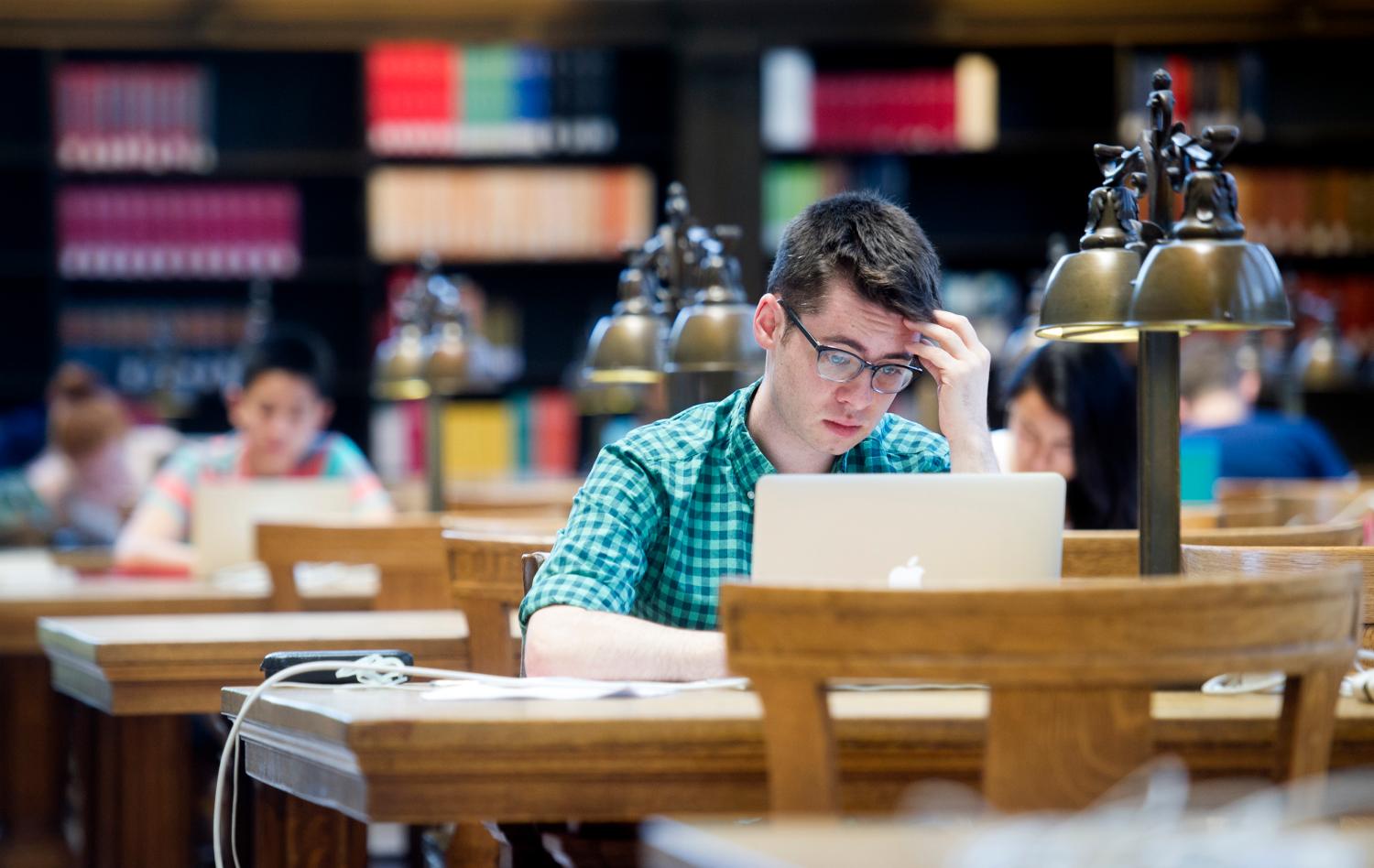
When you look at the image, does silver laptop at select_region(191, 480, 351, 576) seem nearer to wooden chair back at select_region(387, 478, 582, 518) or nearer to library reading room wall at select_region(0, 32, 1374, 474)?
wooden chair back at select_region(387, 478, 582, 518)

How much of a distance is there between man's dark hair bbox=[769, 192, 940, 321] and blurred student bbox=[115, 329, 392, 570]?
2.26m

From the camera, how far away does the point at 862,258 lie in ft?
6.68

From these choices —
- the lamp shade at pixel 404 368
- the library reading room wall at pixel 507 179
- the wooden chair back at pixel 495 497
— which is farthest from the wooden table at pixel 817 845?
the library reading room wall at pixel 507 179

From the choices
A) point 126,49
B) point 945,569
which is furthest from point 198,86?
point 945,569

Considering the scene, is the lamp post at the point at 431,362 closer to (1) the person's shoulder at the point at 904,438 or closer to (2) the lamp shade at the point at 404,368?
(2) the lamp shade at the point at 404,368

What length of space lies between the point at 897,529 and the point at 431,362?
8.05 feet

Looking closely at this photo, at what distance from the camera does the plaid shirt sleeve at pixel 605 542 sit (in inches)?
77.1

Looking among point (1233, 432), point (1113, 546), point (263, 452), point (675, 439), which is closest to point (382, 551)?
point (675, 439)

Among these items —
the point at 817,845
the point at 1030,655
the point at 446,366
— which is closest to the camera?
the point at 817,845

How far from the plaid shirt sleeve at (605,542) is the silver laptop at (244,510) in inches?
66.6

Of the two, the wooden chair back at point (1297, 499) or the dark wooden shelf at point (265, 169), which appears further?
the dark wooden shelf at point (265, 169)

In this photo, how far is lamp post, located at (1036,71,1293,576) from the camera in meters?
1.70

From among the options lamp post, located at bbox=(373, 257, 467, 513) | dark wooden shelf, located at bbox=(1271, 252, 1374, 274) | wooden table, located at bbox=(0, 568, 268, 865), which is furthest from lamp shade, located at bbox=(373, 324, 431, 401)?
dark wooden shelf, located at bbox=(1271, 252, 1374, 274)

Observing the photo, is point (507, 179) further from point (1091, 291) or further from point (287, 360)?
point (1091, 291)
